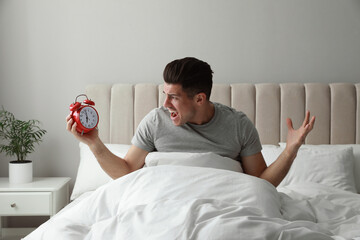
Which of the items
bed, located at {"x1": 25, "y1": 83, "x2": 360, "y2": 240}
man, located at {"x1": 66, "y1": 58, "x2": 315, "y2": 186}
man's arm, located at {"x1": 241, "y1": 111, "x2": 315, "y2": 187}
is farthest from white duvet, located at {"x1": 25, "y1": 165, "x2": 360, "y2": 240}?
man, located at {"x1": 66, "y1": 58, "x2": 315, "y2": 186}

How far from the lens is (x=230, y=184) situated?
4.87ft

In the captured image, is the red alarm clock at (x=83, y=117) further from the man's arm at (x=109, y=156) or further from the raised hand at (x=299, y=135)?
the raised hand at (x=299, y=135)

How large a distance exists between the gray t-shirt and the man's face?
0.27ft

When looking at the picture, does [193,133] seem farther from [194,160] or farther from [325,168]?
[325,168]

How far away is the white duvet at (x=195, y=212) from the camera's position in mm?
1134

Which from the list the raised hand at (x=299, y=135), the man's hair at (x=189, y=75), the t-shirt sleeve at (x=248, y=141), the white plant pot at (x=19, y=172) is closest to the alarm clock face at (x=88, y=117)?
the man's hair at (x=189, y=75)

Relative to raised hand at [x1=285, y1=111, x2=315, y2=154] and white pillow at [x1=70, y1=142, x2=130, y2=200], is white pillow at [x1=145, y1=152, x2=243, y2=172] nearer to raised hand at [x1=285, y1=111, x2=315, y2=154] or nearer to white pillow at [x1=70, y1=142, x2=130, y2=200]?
raised hand at [x1=285, y1=111, x2=315, y2=154]

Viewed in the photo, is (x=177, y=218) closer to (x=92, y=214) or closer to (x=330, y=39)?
(x=92, y=214)

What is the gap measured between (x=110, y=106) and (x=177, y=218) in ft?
5.80

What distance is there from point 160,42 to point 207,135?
4.03ft

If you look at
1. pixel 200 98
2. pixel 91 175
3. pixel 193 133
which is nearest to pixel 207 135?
pixel 193 133

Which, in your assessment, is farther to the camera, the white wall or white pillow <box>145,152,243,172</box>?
the white wall

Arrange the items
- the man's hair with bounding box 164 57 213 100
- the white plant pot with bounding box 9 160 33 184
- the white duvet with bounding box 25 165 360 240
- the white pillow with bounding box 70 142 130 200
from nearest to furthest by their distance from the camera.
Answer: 1. the white duvet with bounding box 25 165 360 240
2. the man's hair with bounding box 164 57 213 100
3. the white pillow with bounding box 70 142 130 200
4. the white plant pot with bounding box 9 160 33 184

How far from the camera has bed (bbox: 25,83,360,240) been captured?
3.88 ft
